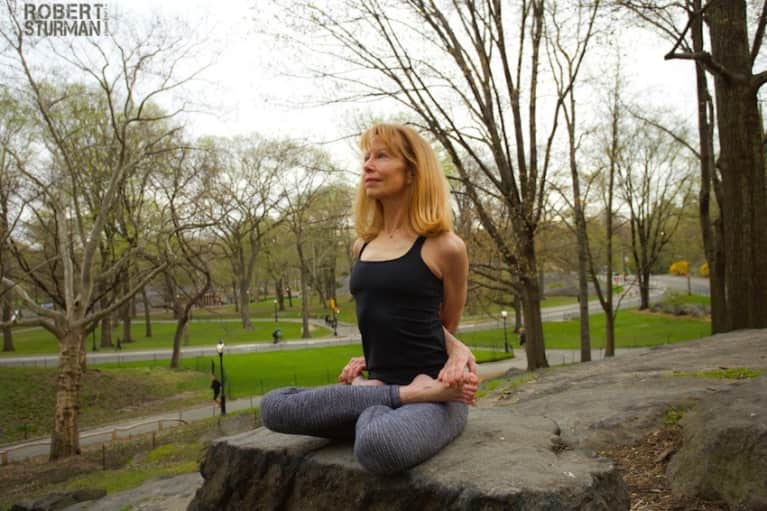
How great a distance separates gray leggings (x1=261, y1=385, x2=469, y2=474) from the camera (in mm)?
2760

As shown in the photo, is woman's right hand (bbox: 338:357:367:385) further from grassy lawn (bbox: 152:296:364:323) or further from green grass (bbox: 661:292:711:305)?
grassy lawn (bbox: 152:296:364:323)

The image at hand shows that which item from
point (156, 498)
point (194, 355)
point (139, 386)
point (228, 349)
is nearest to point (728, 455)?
point (156, 498)

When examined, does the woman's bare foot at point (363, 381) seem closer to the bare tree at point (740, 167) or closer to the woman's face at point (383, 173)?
the woman's face at point (383, 173)

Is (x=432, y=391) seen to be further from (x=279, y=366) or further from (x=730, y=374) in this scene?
(x=279, y=366)

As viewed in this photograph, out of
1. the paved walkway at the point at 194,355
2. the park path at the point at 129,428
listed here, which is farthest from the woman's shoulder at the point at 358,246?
the paved walkway at the point at 194,355

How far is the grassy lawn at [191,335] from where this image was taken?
1626 inches

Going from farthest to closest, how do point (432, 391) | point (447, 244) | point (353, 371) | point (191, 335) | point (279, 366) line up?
point (191, 335), point (279, 366), point (353, 371), point (447, 244), point (432, 391)

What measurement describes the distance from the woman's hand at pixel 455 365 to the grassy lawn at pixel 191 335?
40455mm

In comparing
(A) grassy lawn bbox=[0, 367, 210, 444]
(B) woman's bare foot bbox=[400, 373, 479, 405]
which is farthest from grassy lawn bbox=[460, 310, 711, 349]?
(B) woman's bare foot bbox=[400, 373, 479, 405]

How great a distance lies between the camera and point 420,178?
11.4ft

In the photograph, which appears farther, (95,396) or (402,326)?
(95,396)

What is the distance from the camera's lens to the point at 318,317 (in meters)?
62.1

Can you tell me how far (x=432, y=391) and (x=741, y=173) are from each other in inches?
394

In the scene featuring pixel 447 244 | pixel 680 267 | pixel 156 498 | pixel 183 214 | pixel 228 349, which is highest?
pixel 183 214
